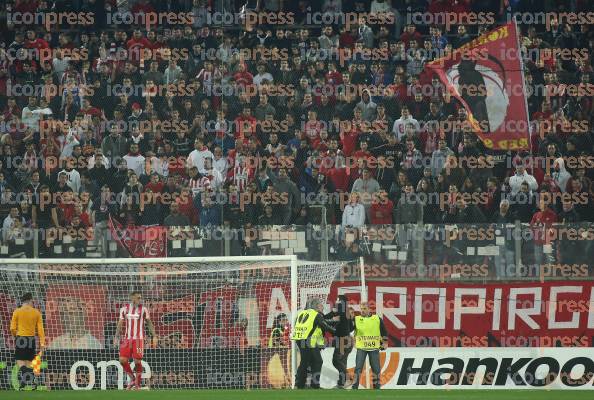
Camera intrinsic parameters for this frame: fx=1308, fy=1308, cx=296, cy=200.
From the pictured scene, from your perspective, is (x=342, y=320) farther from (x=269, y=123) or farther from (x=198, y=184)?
(x=269, y=123)

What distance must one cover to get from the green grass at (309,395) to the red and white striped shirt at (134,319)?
5.92 ft

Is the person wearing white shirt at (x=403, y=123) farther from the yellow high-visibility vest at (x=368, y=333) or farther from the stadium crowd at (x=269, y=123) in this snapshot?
the yellow high-visibility vest at (x=368, y=333)

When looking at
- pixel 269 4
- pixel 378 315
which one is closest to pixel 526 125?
pixel 378 315

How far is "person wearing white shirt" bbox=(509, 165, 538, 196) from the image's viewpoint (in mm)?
20734

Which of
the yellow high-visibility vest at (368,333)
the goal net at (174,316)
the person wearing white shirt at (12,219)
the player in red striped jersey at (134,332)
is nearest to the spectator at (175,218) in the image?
the goal net at (174,316)

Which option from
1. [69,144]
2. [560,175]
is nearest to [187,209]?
[69,144]

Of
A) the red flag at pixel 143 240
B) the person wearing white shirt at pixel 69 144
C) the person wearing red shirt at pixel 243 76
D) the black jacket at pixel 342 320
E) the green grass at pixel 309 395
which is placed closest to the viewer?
the green grass at pixel 309 395

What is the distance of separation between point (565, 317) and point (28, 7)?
11.2 m

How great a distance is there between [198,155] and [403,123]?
3.43 metres

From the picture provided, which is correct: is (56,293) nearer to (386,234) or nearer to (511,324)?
(386,234)

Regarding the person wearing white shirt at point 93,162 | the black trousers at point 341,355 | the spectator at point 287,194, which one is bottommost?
the black trousers at point 341,355

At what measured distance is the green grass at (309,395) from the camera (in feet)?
50.5

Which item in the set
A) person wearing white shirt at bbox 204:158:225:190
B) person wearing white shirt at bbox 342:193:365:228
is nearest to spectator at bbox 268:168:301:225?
person wearing white shirt at bbox 342:193:365:228

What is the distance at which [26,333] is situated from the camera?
1850cm
